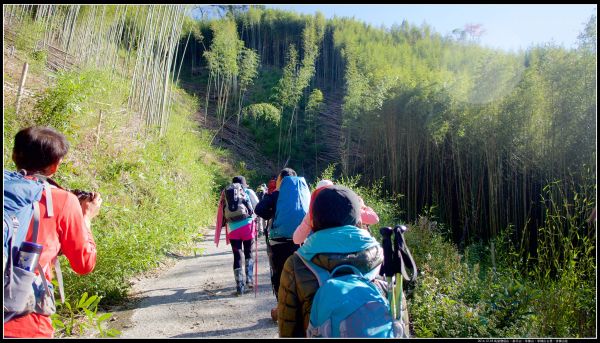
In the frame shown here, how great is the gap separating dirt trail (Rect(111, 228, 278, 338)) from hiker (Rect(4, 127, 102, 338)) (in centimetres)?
177

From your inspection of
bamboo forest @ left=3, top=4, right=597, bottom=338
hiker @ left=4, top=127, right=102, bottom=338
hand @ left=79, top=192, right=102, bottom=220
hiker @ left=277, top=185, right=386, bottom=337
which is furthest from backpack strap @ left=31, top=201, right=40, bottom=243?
bamboo forest @ left=3, top=4, right=597, bottom=338

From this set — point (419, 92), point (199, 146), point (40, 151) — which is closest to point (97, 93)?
point (40, 151)

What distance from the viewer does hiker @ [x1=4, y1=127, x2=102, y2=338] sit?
128 centimetres

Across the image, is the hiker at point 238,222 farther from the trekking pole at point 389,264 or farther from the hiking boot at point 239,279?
the trekking pole at point 389,264

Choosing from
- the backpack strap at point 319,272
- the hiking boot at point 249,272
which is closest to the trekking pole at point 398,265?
the backpack strap at point 319,272

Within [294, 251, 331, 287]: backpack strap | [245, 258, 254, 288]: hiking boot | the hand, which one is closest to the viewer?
[294, 251, 331, 287]: backpack strap

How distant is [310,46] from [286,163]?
6120mm

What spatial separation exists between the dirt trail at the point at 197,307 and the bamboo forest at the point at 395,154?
0.75 feet

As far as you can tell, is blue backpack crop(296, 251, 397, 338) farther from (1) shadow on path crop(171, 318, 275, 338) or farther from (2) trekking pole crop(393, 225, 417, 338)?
(1) shadow on path crop(171, 318, 275, 338)

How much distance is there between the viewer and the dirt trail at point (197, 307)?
9.98 ft

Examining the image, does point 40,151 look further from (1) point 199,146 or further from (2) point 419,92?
(1) point 199,146

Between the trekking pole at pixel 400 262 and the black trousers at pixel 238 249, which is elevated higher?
the trekking pole at pixel 400 262

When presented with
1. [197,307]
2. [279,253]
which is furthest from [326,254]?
[197,307]

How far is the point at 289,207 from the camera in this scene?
2.89 meters
